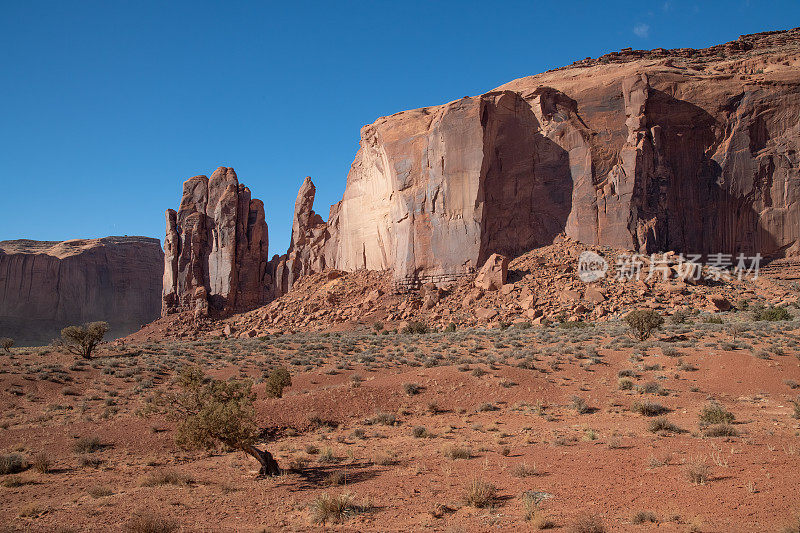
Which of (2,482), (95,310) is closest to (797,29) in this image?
(2,482)

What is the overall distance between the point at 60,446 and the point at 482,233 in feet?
111

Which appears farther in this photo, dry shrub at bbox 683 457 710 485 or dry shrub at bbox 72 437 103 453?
dry shrub at bbox 72 437 103 453

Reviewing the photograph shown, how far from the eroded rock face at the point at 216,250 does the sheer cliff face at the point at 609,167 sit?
24743 millimetres

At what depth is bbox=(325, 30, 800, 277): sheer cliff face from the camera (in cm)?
4147

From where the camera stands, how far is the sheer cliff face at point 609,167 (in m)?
41.5

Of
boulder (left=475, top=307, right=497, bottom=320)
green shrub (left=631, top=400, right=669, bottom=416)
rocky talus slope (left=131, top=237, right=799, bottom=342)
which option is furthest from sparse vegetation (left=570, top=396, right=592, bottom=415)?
boulder (left=475, top=307, right=497, bottom=320)

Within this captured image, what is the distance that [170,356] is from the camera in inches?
1009

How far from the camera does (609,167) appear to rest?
41562mm

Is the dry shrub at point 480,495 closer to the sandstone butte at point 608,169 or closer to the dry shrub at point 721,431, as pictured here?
the dry shrub at point 721,431

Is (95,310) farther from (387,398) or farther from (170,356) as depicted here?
(387,398)

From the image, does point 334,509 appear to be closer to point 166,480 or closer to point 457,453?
point 457,453

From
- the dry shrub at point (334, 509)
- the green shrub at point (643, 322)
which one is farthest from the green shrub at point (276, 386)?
the green shrub at point (643, 322)

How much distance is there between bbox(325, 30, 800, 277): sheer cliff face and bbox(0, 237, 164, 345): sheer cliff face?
6326 cm

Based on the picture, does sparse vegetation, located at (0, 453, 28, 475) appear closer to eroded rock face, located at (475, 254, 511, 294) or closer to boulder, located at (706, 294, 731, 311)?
eroded rock face, located at (475, 254, 511, 294)
